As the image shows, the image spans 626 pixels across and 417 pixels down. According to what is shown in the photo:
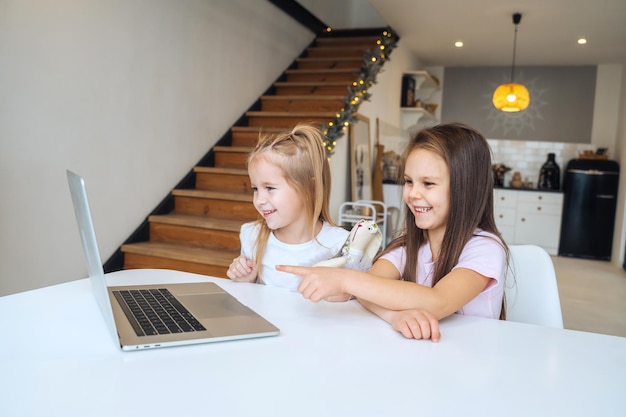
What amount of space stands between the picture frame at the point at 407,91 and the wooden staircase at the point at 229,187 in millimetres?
976

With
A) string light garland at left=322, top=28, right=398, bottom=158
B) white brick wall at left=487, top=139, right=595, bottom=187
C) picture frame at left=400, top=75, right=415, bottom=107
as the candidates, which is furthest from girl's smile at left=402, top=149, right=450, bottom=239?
white brick wall at left=487, top=139, right=595, bottom=187

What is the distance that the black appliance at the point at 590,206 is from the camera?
5.89m

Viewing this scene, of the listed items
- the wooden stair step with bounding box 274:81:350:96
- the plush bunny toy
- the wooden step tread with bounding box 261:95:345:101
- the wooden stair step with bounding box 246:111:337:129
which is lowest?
the plush bunny toy

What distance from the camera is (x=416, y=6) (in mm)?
4508

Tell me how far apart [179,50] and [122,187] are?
1060 mm

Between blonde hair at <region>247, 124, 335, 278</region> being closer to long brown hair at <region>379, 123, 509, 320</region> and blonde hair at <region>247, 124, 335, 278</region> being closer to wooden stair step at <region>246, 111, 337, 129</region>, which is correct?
long brown hair at <region>379, 123, 509, 320</region>

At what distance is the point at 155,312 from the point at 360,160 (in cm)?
406

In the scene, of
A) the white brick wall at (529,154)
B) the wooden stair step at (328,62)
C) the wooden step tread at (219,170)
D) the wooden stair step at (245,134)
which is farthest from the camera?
the white brick wall at (529,154)

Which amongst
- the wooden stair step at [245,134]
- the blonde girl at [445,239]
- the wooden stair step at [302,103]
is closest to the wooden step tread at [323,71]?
the wooden stair step at [302,103]

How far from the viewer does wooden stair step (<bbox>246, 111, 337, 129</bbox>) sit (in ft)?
13.6

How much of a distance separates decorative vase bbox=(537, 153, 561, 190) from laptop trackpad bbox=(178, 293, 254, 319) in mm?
6072

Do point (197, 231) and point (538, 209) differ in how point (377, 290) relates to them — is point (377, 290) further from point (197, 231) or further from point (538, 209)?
point (538, 209)

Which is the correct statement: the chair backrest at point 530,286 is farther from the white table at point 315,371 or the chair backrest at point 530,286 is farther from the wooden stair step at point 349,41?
the wooden stair step at point 349,41

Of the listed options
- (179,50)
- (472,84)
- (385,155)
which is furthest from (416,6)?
(472,84)
